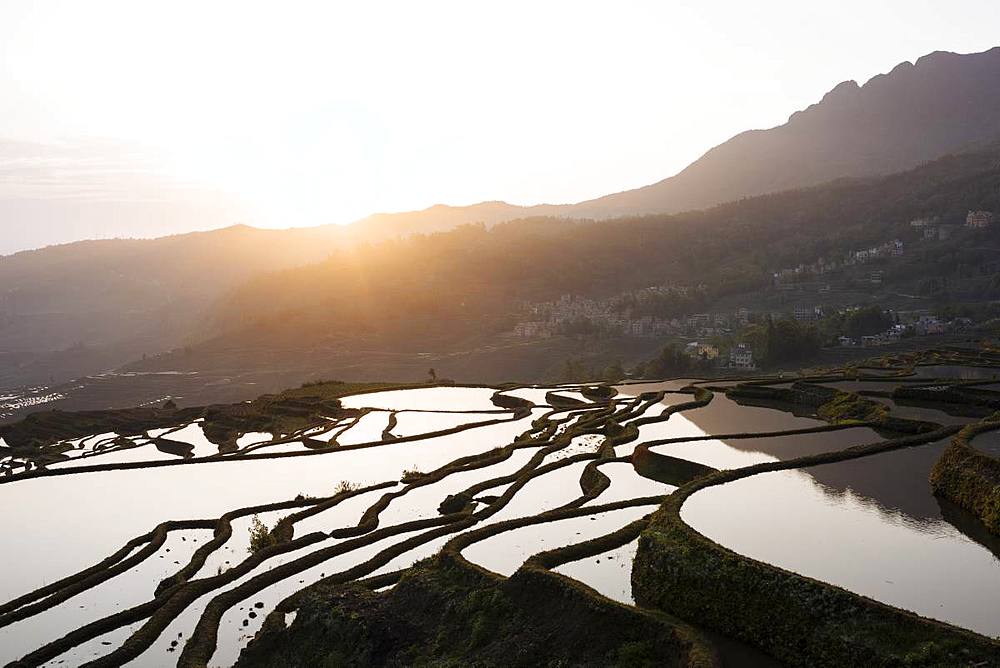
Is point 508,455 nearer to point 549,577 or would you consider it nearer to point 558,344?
point 549,577

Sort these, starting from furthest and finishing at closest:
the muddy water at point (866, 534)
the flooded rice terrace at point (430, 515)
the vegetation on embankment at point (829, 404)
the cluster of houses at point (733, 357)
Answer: the cluster of houses at point (733, 357)
the vegetation on embankment at point (829, 404)
the flooded rice terrace at point (430, 515)
the muddy water at point (866, 534)

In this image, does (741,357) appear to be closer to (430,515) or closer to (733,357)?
(733,357)

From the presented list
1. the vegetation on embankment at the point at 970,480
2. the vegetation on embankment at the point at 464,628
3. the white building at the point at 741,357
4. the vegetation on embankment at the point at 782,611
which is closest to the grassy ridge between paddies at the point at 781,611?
the vegetation on embankment at the point at 782,611

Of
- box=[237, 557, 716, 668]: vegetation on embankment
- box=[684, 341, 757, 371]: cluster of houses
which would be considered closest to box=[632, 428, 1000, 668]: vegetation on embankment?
box=[237, 557, 716, 668]: vegetation on embankment

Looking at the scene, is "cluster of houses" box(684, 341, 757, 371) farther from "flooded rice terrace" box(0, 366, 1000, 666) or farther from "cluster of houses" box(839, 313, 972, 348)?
"flooded rice terrace" box(0, 366, 1000, 666)

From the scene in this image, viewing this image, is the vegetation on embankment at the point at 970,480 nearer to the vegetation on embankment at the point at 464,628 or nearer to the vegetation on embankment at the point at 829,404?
the vegetation on embankment at the point at 829,404

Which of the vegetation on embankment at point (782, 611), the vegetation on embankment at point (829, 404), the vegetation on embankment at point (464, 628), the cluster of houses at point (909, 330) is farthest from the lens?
the cluster of houses at point (909, 330)

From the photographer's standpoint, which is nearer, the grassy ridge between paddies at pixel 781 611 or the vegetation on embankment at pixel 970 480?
the grassy ridge between paddies at pixel 781 611

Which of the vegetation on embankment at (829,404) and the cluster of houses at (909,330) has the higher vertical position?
the vegetation on embankment at (829,404)

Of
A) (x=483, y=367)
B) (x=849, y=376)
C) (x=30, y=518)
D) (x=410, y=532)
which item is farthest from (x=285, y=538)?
(x=483, y=367)
